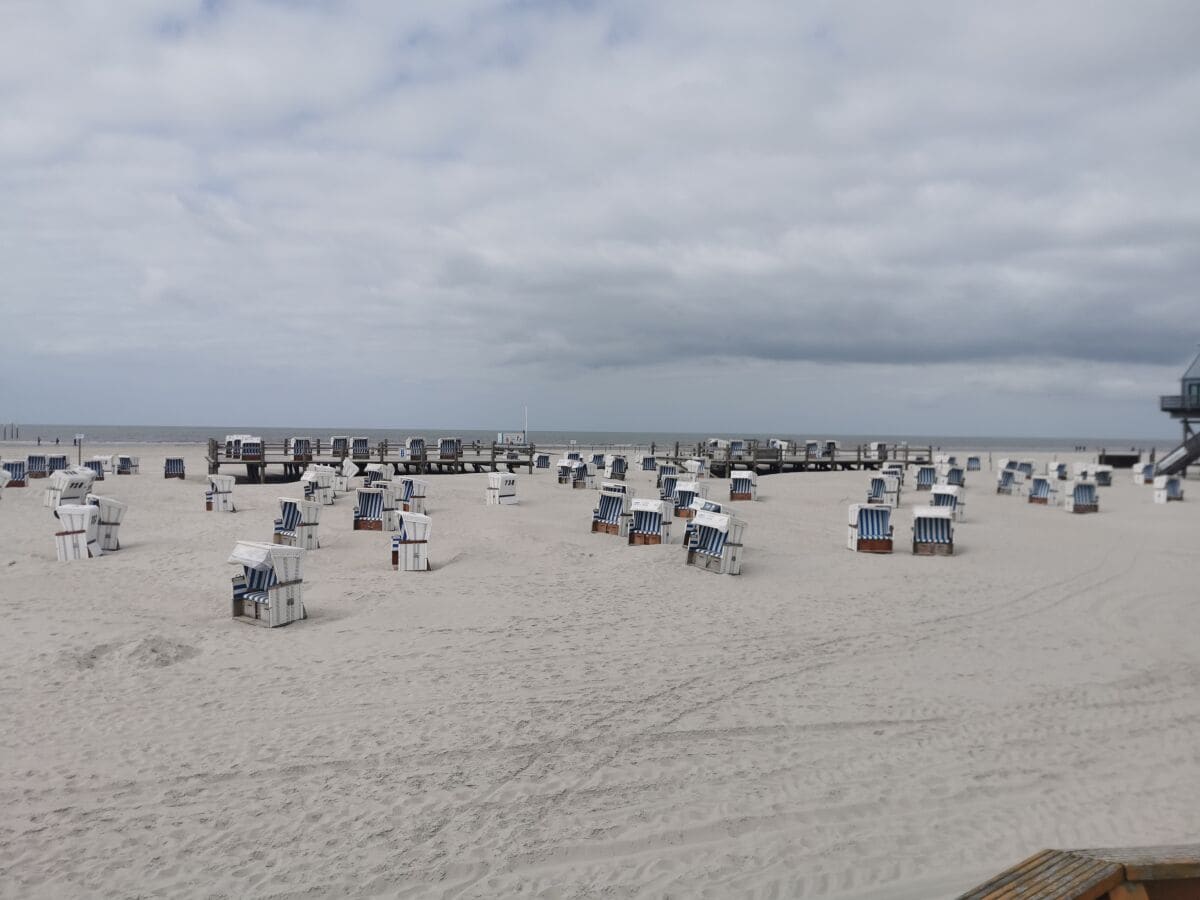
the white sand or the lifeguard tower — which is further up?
the lifeguard tower

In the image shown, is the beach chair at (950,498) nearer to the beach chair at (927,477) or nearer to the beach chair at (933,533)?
the beach chair at (933,533)

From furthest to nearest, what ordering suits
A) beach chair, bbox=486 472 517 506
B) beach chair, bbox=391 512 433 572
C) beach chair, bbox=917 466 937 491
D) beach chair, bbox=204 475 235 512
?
beach chair, bbox=917 466 937 491
beach chair, bbox=486 472 517 506
beach chair, bbox=204 475 235 512
beach chair, bbox=391 512 433 572

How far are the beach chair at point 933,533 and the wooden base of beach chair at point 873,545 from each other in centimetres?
50

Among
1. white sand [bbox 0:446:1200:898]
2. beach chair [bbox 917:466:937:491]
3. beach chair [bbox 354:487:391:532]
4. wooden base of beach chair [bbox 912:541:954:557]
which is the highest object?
beach chair [bbox 917:466:937:491]

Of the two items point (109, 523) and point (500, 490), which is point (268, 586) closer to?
point (109, 523)

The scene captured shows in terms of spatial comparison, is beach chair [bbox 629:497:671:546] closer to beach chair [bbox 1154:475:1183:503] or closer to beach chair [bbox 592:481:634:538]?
beach chair [bbox 592:481:634:538]

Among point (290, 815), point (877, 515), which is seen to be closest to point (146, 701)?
point (290, 815)

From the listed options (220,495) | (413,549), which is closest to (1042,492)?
(413,549)

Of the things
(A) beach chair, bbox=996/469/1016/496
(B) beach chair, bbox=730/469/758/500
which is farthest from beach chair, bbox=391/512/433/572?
(A) beach chair, bbox=996/469/1016/496

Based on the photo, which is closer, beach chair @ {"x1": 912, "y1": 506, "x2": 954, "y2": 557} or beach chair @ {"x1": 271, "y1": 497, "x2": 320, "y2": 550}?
beach chair @ {"x1": 271, "y1": 497, "x2": 320, "y2": 550}

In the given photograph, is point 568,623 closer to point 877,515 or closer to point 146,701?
point 146,701

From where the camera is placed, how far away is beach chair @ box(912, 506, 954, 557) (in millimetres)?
14898

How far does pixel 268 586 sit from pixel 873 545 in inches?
420

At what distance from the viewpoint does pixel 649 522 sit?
15.2m
